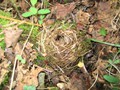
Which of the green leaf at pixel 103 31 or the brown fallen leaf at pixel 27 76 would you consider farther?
the green leaf at pixel 103 31

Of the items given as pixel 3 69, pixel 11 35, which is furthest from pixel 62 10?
pixel 3 69

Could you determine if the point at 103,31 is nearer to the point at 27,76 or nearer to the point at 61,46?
the point at 61,46

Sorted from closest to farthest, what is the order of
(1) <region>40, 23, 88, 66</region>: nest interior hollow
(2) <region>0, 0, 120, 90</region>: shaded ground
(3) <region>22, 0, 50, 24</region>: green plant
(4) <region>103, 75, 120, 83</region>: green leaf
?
(4) <region>103, 75, 120, 83</region>: green leaf < (2) <region>0, 0, 120, 90</region>: shaded ground < (1) <region>40, 23, 88, 66</region>: nest interior hollow < (3) <region>22, 0, 50, 24</region>: green plant

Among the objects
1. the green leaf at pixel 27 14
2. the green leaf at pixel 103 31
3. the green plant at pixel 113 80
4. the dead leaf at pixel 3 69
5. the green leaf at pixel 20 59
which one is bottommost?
the green plant at pixel 113 80

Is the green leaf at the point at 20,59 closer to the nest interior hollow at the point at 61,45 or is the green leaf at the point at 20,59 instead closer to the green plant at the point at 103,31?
the nest interior hollow at the point at 61,45

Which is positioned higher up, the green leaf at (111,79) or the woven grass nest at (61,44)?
the woven grass nest at (61,44)

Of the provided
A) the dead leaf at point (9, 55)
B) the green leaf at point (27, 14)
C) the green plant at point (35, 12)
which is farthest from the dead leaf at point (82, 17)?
the dead leaf at point (9, 55)

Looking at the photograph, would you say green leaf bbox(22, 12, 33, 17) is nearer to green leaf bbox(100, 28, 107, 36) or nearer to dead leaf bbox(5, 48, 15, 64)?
dead leaf bbox(5, 48, 15, 64)

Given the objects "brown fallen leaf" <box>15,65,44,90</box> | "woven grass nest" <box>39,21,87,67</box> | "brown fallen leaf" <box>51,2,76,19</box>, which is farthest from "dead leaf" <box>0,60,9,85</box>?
"brown fallen leaf" <box>51,2,76,19</box>
